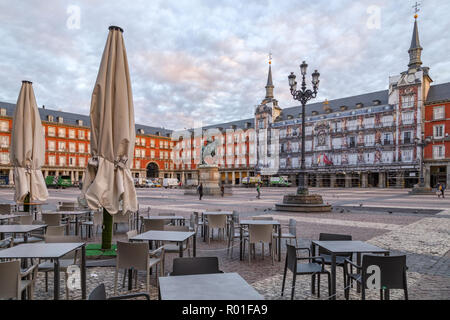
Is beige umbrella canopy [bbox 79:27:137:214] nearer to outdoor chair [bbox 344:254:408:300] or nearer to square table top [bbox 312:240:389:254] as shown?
square table top [bbox 312:240:389:254]

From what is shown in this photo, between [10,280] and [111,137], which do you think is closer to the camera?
[10,280]

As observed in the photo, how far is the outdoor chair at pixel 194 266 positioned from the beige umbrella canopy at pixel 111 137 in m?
2.07

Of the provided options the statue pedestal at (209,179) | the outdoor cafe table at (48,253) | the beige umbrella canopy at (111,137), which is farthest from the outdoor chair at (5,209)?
the statue pedestal at (209,179)

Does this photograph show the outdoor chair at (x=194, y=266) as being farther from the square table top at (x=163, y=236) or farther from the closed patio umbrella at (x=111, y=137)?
the closed patio umbrella at (x=111, y=137)

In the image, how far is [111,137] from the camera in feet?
16.3

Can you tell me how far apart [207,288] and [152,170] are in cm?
7522

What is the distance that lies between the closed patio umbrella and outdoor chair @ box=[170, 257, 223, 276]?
6.79 feet

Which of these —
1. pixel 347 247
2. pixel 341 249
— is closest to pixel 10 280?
pixel 341 249

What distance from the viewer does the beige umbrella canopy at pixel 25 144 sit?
764 centimetres

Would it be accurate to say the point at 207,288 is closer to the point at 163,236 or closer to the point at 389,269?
the point at 389,269
